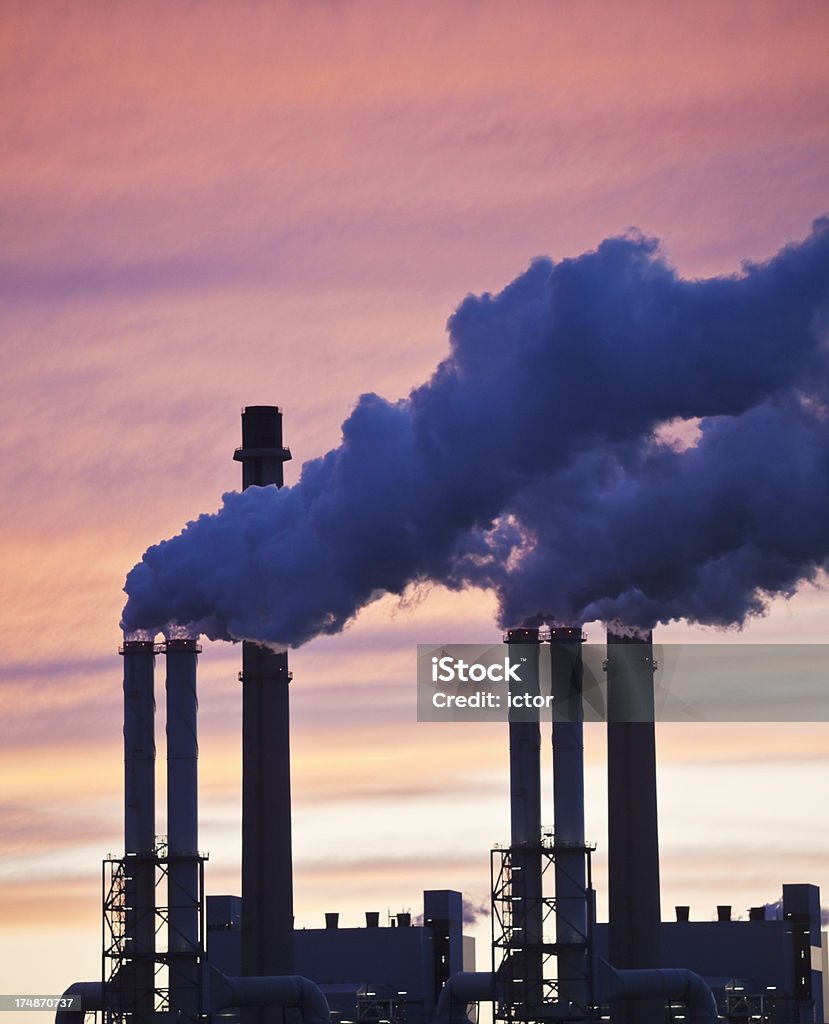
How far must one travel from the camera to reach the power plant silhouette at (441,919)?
5431cm

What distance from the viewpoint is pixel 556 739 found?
55.1m

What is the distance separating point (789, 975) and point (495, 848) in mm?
19295

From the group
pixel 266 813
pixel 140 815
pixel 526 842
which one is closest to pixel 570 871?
pixel 526 842

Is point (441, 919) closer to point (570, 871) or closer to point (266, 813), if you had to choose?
point (266, 813)

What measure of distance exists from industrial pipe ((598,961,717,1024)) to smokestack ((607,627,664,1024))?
124 cm

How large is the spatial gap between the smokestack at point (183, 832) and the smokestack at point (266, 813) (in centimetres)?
635

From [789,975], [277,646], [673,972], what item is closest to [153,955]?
[277,646]

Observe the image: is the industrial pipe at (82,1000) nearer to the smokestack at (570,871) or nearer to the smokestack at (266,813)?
the smokestack at (266,813)

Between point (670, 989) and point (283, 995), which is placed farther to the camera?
point (283, 995)

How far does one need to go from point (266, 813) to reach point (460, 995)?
698 centimetres

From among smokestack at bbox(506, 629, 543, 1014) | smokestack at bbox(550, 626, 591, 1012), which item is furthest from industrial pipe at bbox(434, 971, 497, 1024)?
smokestack at bbox(506, 629, 543, 1014)

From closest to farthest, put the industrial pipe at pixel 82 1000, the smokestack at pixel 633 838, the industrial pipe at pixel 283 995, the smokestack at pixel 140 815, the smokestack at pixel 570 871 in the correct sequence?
1. the smokestack at pixel 570 871
2. the smokestack at pixel 140 815
3. the industrial pipe at pixel 283 995
4. the smokestack at pixel 633 838
5. the industrial pipe at pixel 82 1000

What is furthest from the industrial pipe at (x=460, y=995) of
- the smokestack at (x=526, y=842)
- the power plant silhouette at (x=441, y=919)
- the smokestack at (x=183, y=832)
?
the smokestack at (x=183, y=832)

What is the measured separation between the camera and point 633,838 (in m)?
62.8
